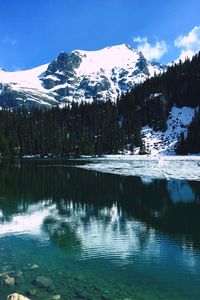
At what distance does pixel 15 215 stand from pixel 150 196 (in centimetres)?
2375

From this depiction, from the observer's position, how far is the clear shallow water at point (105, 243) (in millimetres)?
26250

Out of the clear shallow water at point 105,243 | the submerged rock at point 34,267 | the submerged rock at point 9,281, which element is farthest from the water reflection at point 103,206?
the submerged rock at point 9,281

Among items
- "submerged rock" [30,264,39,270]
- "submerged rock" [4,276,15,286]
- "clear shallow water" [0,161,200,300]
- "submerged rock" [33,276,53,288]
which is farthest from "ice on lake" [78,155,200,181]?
"submerged rock" [4,276,15,286]

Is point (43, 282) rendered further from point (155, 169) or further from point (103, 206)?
point (155, 169)

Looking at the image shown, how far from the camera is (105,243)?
120ft

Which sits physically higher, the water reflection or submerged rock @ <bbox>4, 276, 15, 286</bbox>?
the water reflection

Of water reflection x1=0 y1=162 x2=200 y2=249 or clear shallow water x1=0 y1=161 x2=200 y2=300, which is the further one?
water reflection x1=0 y1=162 x2=200 y2=249

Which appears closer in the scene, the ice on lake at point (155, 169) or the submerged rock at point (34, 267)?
the submerged rock at point (34, 267)

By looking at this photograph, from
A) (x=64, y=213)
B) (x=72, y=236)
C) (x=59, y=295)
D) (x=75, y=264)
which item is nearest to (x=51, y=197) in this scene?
(x=64, y=213)

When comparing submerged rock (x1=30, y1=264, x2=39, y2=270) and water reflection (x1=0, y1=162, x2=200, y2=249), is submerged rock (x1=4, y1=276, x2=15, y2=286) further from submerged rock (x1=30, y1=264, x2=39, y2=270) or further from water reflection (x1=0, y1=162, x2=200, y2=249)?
water reflection (x1=0, y1=162, x2=200, y2=249)

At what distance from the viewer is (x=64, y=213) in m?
52.2

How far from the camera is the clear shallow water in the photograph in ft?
86.1

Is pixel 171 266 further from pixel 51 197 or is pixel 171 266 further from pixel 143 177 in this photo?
pixel 143 177

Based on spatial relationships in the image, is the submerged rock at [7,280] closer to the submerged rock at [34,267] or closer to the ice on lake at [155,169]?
the submerged rock at [34,267]
